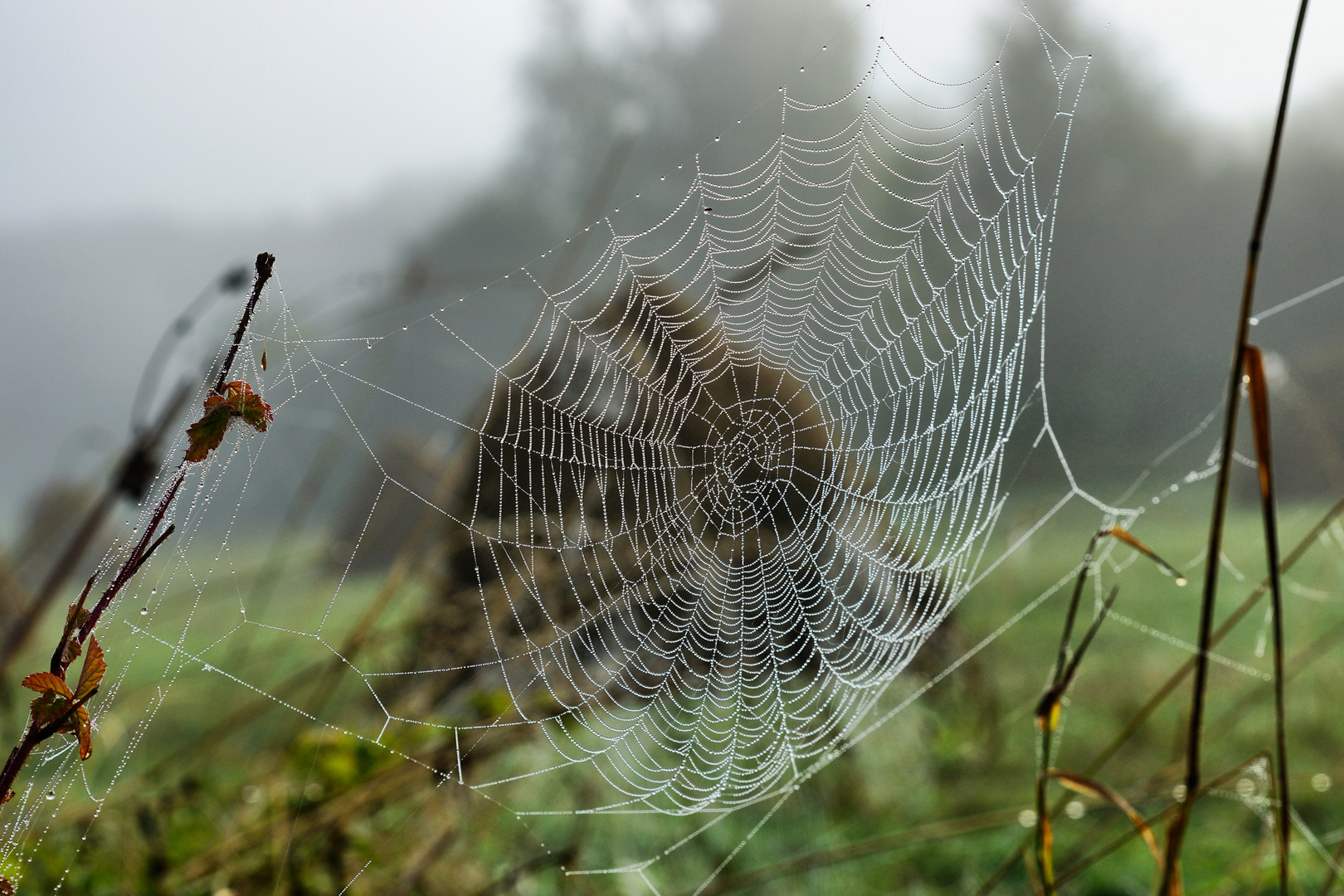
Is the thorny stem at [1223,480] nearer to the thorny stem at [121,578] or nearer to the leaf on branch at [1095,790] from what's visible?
the leaf on branch at [1095,790]

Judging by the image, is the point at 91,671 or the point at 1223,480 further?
the point at 1223,480

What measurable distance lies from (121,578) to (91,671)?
0.12m

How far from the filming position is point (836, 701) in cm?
354

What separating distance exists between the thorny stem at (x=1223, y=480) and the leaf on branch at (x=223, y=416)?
782 millimetres

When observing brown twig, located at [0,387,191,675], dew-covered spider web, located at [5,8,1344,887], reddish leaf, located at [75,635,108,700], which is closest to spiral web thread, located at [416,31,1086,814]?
dew-covered spider web, located at [5,8,1344,887]

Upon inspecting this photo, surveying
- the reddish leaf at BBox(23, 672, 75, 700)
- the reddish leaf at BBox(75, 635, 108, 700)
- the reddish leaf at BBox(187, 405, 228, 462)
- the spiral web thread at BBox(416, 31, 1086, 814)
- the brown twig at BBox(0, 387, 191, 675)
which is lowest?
the reddish leaf at BBox(23, 672, 75, 700)

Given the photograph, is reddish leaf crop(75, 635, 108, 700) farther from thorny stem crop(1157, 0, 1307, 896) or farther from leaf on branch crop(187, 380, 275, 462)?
thorny stem crop(1157, 0, 1307, 896)

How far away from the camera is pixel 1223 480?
0.84 m

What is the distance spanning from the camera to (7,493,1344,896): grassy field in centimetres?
145

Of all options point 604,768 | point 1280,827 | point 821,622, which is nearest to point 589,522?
point 604,768

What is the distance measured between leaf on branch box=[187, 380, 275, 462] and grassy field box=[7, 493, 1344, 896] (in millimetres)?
235

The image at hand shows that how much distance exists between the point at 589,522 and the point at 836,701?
1.56m

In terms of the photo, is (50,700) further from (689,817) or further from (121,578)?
(689,817)

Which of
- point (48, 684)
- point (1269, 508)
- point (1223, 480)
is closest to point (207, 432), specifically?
point (48, 684)
